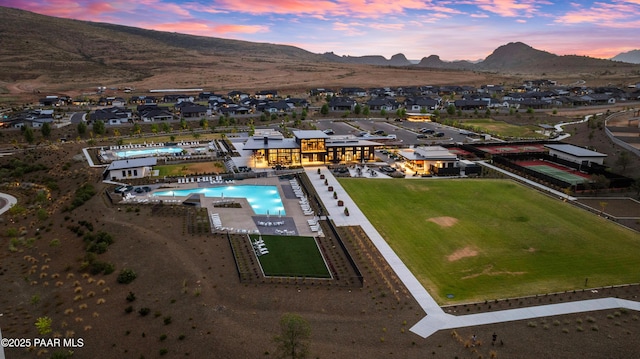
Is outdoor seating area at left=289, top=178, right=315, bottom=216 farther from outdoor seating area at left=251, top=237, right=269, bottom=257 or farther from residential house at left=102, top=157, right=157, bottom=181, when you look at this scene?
residential house at left=102, top=157, right=157, bottom=181

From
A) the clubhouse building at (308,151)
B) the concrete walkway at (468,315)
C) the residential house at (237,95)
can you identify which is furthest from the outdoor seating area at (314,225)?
the residential house at (237,95)

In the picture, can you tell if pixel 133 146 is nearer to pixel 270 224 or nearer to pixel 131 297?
pixel 270 224

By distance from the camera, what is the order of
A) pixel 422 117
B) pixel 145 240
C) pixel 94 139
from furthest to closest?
pixel 422 117 < pixel 94 139 < pixel 145 240

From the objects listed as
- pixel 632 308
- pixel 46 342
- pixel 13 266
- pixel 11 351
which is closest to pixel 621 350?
pixel 632 308

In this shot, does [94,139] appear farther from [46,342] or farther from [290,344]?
[290,344]

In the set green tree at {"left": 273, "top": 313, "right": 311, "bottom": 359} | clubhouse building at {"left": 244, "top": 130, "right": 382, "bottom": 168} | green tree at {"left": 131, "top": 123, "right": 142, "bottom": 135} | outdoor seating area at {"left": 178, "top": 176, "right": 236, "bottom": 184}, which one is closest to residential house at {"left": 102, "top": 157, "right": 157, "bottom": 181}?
outdoor seating area at {"left": 178, "top": 176, "right": 236, "bottom": 184}

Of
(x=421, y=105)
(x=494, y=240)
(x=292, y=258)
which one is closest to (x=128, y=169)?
(x=292, y=258)
